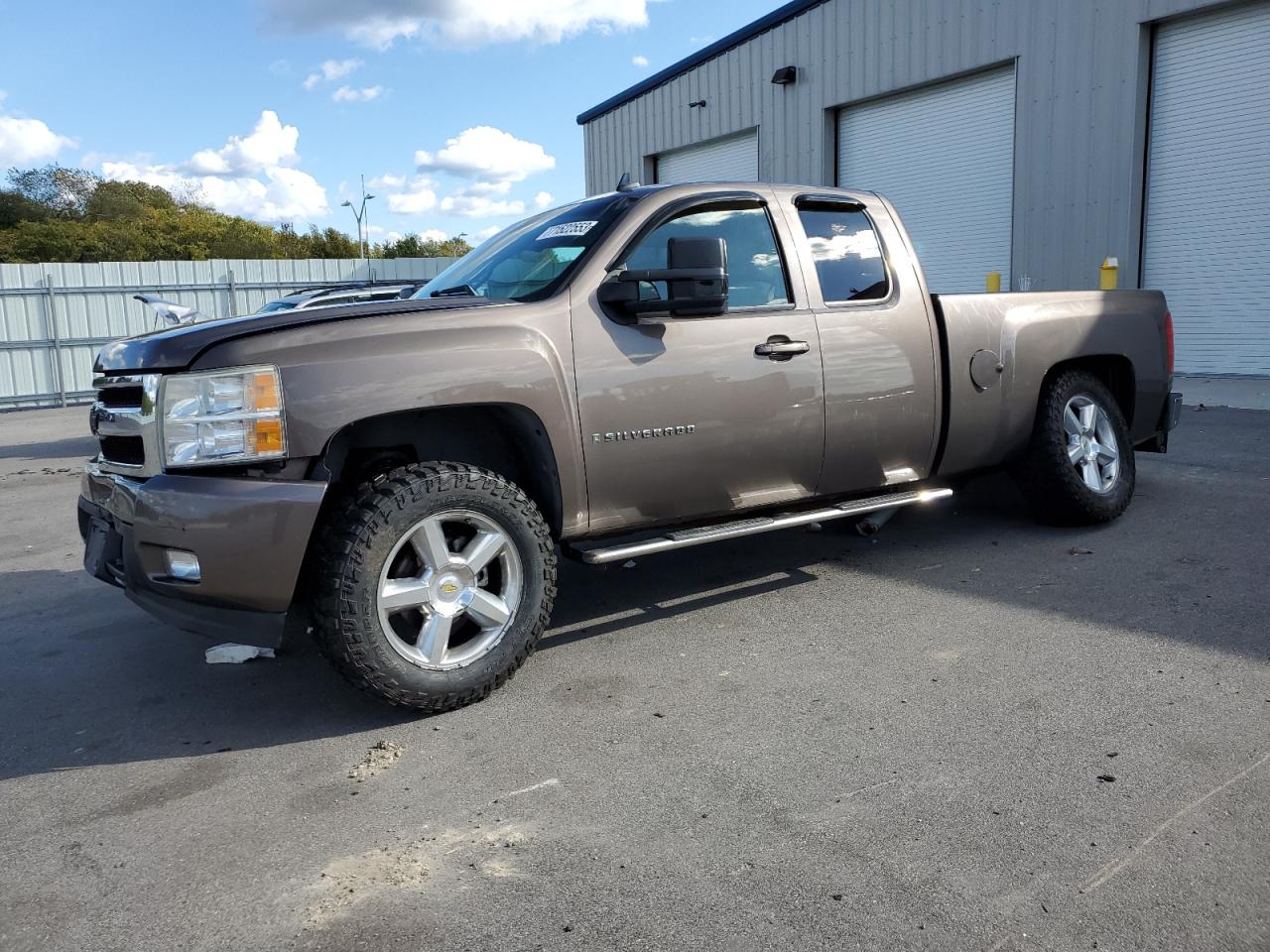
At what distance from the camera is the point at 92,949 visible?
91.3 inches

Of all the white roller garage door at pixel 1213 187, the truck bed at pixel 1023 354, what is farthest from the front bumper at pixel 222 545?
the white roller garage door at pixel 1213 187

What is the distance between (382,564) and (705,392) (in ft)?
4.96

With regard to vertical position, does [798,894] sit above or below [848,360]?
below

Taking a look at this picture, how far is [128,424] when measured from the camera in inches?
140

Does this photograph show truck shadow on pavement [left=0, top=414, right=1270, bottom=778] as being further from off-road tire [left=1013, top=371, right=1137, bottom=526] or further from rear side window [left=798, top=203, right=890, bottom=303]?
rear side window [left=798, top=203, right=890, bottom=303]

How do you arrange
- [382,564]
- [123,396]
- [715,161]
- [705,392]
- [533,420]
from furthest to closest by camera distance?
[715,161]
[705,392]
[533,420]
[123,396]
[382,564]

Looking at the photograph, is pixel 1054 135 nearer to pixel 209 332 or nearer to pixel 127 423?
pixel 209 332

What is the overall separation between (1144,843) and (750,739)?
1186 millimetres

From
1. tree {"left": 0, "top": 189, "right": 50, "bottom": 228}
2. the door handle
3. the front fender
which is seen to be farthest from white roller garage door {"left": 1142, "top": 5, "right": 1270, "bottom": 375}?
tree {"left": 0, "top": 189, "right": 50, "bottom": 228}

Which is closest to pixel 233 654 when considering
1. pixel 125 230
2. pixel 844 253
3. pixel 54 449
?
pixel 844 253

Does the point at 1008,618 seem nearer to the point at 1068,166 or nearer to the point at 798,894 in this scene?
the point at 798,894

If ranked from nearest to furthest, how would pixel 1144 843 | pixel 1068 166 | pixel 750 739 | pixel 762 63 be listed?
pixel 1144 843, pixel 750 739, pixel 1068 166, pixel 762 63

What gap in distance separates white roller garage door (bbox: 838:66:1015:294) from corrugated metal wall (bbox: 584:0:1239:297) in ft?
1.25

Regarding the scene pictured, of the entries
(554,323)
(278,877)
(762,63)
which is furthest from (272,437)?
(762,63)
